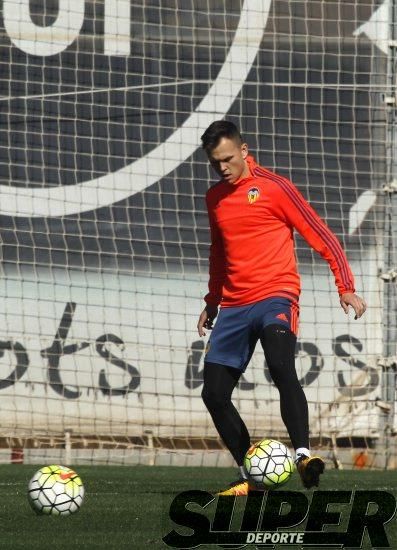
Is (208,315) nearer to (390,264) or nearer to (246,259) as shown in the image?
(246,259)

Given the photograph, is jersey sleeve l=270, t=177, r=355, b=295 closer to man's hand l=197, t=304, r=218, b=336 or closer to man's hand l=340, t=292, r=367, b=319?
man's hand l=340, t=292, r=367, b=319

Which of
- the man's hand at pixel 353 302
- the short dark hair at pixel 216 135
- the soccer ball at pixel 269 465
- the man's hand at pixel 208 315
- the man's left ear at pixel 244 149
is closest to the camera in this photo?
the soccer ball at pixel 269 465

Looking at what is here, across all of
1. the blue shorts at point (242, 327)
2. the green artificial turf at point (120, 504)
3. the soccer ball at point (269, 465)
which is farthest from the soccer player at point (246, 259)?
the green artificial turf at point (120, 504)

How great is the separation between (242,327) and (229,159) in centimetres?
83

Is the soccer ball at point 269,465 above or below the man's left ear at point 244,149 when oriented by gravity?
below

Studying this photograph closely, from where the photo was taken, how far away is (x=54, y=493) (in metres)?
5.37

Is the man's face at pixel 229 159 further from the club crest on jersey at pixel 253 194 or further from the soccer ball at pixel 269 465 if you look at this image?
the soccer ball at pixel 269 465

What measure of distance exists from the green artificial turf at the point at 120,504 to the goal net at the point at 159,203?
1013 millimetres

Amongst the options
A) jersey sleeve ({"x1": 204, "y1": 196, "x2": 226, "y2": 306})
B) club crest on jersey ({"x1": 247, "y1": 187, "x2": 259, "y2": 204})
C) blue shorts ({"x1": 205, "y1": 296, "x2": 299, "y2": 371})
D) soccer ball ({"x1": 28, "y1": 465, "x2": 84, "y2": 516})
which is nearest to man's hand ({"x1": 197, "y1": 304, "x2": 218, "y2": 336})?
jersey sleeve ({"x1": 204, "y1": 196, "x2": 226, "y2": 306})

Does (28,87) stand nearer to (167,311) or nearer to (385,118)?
(167,311)

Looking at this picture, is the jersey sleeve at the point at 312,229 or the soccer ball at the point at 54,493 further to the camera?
the jersey sleeve at the point at 312,229

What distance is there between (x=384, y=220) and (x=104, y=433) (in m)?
2.92

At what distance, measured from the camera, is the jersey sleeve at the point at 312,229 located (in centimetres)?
617

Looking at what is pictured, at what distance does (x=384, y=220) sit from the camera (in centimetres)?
1055
